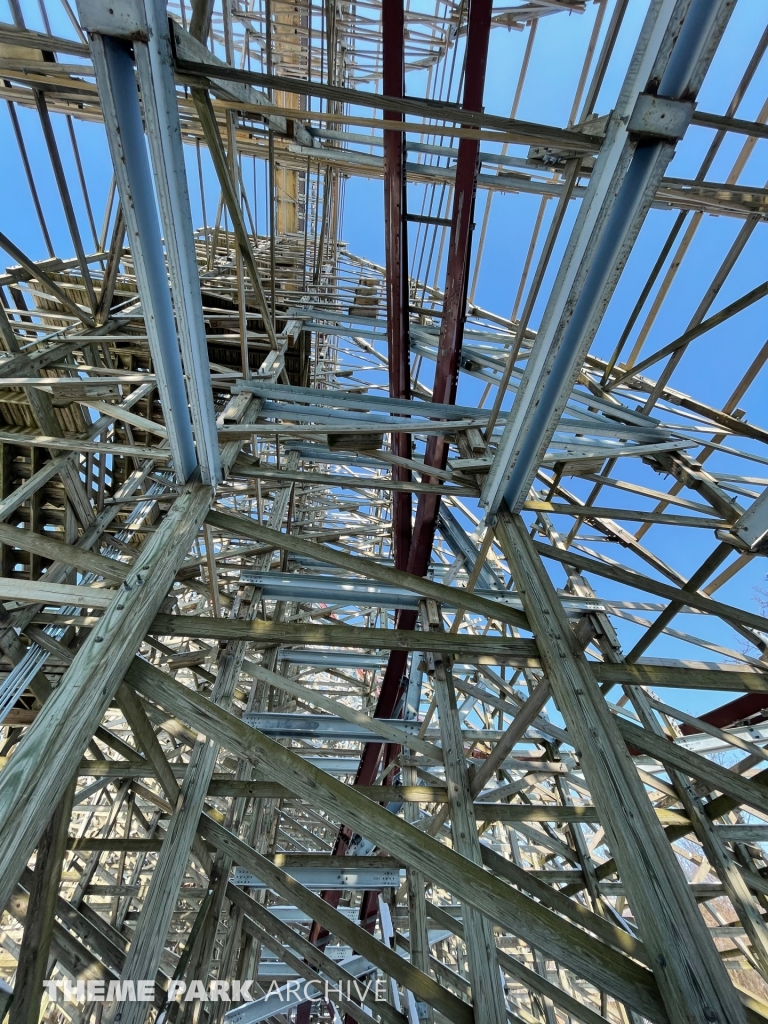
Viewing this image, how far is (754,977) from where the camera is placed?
75.3 feet

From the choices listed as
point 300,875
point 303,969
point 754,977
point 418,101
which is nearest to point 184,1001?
point 303,969

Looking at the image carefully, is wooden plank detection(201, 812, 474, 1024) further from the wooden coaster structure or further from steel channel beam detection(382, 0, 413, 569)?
steel channel beam detection(382, 0, 413, 569)

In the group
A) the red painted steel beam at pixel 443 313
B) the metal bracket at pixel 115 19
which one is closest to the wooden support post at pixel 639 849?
the red painted steel beam at pixel 443 313

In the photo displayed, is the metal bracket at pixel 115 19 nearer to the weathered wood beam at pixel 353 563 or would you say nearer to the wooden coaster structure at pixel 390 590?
the wooden coaster structure at pixel 390 590

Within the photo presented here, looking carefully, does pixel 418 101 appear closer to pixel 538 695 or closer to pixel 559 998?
pixel 538 695

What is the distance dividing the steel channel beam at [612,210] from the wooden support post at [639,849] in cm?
96

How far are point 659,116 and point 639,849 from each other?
8.78 ft

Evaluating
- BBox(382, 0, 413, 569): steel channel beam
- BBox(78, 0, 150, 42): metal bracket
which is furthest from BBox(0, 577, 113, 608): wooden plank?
BBox(382, 0, 413, 569): steel channel beam

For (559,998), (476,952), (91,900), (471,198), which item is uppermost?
(471,198)

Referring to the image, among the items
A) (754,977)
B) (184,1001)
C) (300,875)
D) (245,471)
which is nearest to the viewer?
(184,1001)

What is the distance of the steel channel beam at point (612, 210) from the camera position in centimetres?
196

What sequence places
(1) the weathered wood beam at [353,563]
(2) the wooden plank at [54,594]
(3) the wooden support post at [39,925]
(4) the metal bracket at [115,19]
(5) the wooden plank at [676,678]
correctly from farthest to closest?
(1) the weathered wood beam at [353,563], (5) the wooden plank at [676,678], (2) the wooden plank at [54,594], (3) the wooden support post at [39,925], (4) the metal bracket at [115,19]

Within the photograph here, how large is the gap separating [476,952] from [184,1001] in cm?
A: 167

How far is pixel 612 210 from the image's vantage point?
7.62ft
